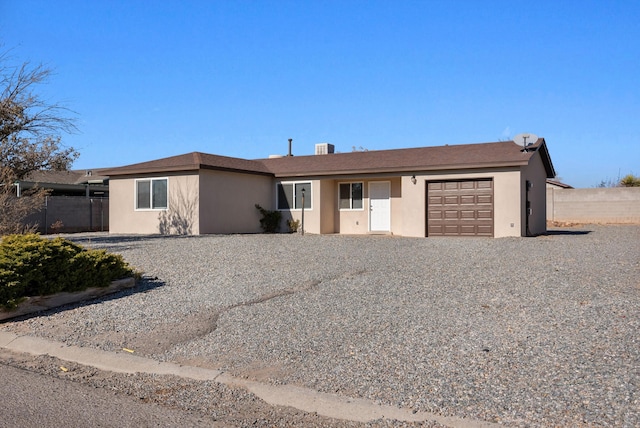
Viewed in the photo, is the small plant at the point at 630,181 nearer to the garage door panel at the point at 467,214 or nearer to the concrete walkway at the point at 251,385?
the garage door panel at the point at 467,214

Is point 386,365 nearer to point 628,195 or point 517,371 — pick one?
point 517,371

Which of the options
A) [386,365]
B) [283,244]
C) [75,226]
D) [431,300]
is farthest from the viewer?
[75,226]

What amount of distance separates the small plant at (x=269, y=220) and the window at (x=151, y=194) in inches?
152

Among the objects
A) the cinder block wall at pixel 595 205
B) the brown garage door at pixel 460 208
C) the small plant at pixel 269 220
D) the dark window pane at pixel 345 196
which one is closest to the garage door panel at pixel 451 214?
the brown garage door at pixel 460 208

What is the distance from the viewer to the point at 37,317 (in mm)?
7750

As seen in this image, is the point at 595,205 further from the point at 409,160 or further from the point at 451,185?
the point at 451,185

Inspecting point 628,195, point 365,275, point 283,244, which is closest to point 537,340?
point 365,275

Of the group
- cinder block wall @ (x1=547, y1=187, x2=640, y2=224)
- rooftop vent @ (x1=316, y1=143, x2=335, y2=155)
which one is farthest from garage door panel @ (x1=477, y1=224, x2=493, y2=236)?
cinder block wall @ (x1=547, y1=187, x2=640, y2=224)

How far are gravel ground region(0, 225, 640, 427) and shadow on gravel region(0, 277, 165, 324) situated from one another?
0.07 metres

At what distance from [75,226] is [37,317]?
63.6 feet

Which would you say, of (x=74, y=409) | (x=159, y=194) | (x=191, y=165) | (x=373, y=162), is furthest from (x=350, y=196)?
(x=74, y=409)

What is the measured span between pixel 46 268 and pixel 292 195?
14725 mm

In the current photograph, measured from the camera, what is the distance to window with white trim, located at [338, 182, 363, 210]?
867 inches

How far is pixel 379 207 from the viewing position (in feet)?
70.6
